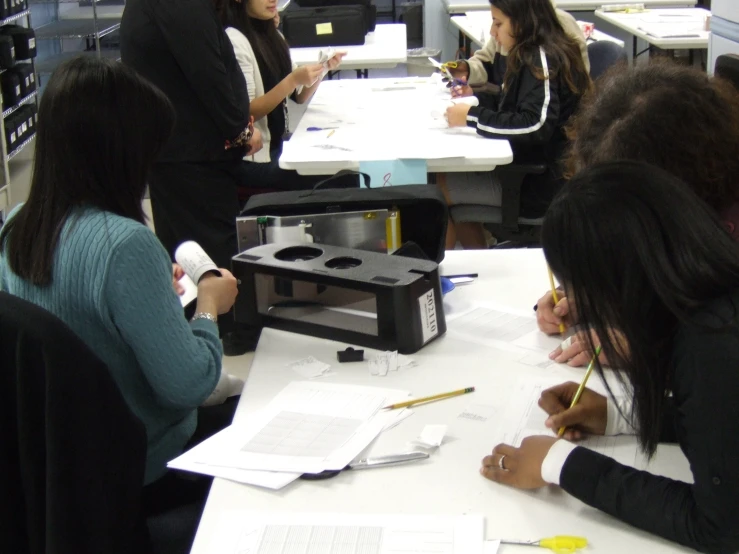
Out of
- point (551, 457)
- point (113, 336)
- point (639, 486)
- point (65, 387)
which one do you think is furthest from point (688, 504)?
point (113, 336)

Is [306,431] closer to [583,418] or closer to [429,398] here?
[429,398]

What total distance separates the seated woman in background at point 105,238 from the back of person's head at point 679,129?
699 millimetres

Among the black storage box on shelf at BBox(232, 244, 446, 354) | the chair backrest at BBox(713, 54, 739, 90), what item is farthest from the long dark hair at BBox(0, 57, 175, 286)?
the chair backrest at BBox(713, 54, 739, 90)

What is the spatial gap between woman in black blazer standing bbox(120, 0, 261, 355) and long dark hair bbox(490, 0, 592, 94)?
3.05 feet

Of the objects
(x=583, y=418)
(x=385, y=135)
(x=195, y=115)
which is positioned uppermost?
(x=195, y=115)

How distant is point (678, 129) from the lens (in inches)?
51.4

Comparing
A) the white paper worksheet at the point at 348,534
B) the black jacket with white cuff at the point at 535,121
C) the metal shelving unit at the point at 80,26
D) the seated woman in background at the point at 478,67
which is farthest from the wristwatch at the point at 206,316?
the metal shelving unit at the point at 80,26

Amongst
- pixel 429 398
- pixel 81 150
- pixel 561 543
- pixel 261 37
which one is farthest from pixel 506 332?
pixel 261 37

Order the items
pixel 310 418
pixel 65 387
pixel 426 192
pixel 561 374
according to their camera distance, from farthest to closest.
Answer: pixel 426 192, pixel 561 374, pixel 310 418, pixel 65 387

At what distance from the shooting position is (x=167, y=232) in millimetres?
2990

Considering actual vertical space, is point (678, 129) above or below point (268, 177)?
above

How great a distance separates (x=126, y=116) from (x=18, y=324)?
0.42m

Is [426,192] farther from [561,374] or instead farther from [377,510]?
[377,510]

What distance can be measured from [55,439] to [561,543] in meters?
0.64
